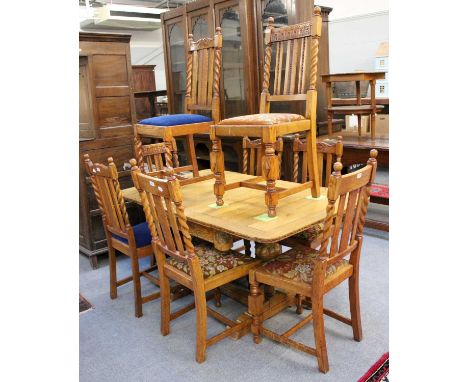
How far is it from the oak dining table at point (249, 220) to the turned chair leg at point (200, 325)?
9.7 inches

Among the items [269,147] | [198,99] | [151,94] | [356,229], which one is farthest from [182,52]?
[356,229]

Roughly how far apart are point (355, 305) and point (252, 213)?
2.24ft

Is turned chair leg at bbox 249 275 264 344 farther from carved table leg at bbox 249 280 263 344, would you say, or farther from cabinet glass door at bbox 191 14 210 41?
cabinet glass door at bbox 191 14 210 41

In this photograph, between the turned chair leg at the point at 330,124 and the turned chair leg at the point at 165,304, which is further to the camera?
the turned chair leg at the point at 330,124

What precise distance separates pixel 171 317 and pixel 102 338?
39 cm

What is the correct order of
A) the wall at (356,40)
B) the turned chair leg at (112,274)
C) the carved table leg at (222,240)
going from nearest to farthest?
the carved table leg at (222,240) → the turned chair leg at (112,274) → the wall at (356,40)

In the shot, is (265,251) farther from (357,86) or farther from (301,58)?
(357,86)

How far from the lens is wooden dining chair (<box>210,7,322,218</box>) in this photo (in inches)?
84.2

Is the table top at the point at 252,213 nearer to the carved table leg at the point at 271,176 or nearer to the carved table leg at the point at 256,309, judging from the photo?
the carved table leg at the point at 271,176

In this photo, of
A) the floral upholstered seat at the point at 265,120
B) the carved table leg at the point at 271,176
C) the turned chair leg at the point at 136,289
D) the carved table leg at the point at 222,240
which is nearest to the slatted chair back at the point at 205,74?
the floral upholstered seat at the point at 265,120

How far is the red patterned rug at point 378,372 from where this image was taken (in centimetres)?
191

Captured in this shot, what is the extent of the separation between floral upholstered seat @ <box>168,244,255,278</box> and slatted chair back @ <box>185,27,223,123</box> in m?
0.87

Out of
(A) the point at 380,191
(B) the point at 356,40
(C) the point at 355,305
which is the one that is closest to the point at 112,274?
(C) the point at 355,305

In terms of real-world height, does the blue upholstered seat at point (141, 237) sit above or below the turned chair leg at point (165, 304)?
above
